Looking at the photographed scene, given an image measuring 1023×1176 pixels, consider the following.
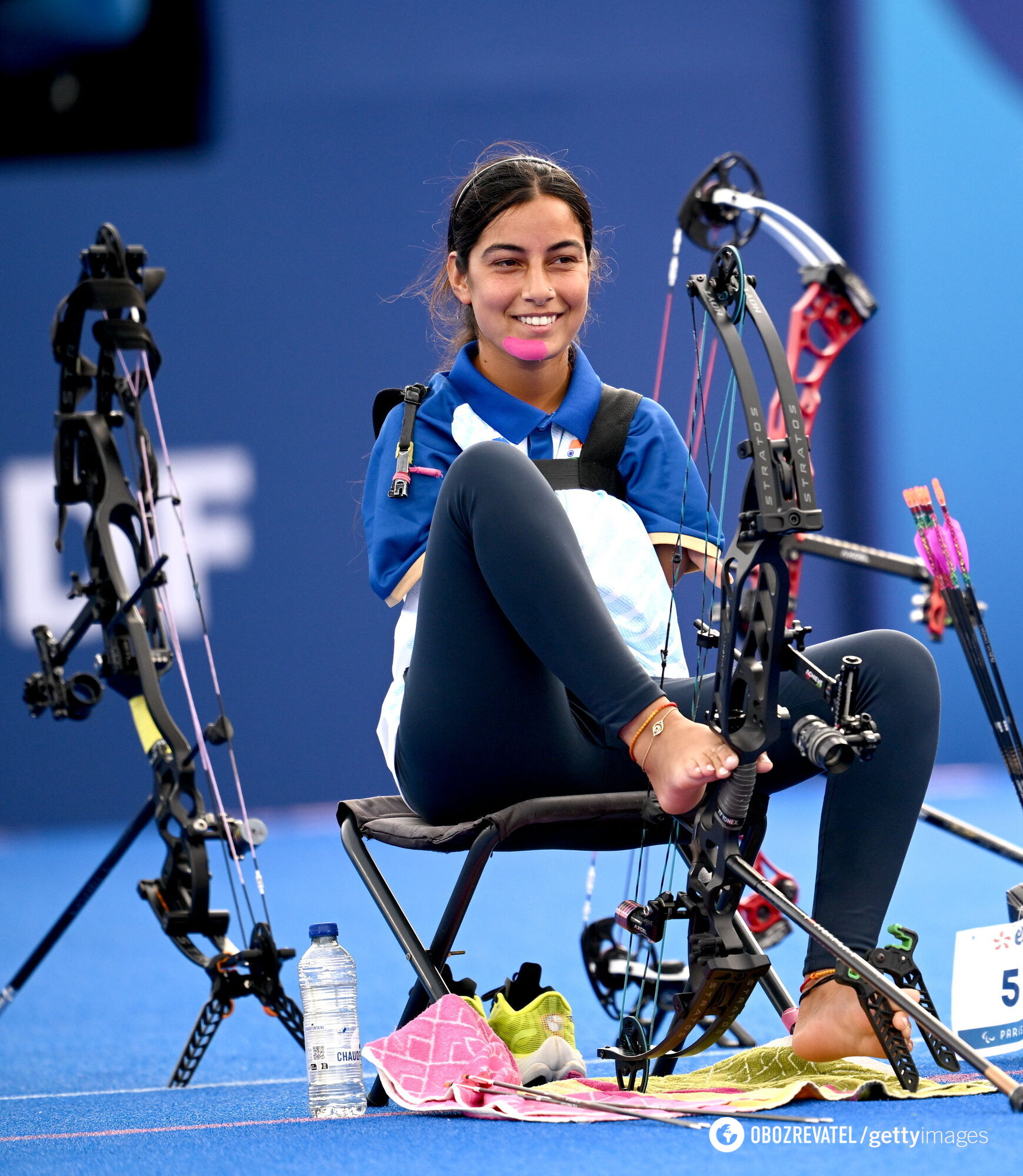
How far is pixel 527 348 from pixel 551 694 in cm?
48

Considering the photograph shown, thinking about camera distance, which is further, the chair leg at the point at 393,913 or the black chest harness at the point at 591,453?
the black chest harness at the point at 591,453

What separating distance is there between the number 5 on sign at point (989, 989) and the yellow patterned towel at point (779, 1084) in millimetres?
44

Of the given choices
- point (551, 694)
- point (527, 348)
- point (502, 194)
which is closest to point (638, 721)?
point (551, 694)

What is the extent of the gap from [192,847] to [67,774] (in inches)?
155

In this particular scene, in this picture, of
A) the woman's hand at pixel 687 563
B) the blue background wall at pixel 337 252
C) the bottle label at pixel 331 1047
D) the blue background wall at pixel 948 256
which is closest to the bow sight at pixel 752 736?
the bottle label at pixel 331 1047

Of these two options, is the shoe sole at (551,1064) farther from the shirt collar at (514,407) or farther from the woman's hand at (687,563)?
the shirt collar at (514,407)

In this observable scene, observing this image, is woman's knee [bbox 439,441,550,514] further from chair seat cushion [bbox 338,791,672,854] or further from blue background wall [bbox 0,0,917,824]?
blue background wall [bbox 0,0,917,824]

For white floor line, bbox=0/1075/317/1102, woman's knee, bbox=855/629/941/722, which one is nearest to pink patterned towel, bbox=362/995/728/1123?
woman's knee, bbox=855/629/941/722

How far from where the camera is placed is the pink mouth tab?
1852 millimetres

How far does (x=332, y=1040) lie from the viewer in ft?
5.06

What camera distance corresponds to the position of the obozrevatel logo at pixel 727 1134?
1198 millimetres

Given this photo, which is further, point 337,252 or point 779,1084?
point 337,252

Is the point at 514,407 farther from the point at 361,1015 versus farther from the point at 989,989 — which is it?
the point at 361,1015

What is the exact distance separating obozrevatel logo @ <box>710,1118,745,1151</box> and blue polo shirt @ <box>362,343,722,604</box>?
0.72 meters
